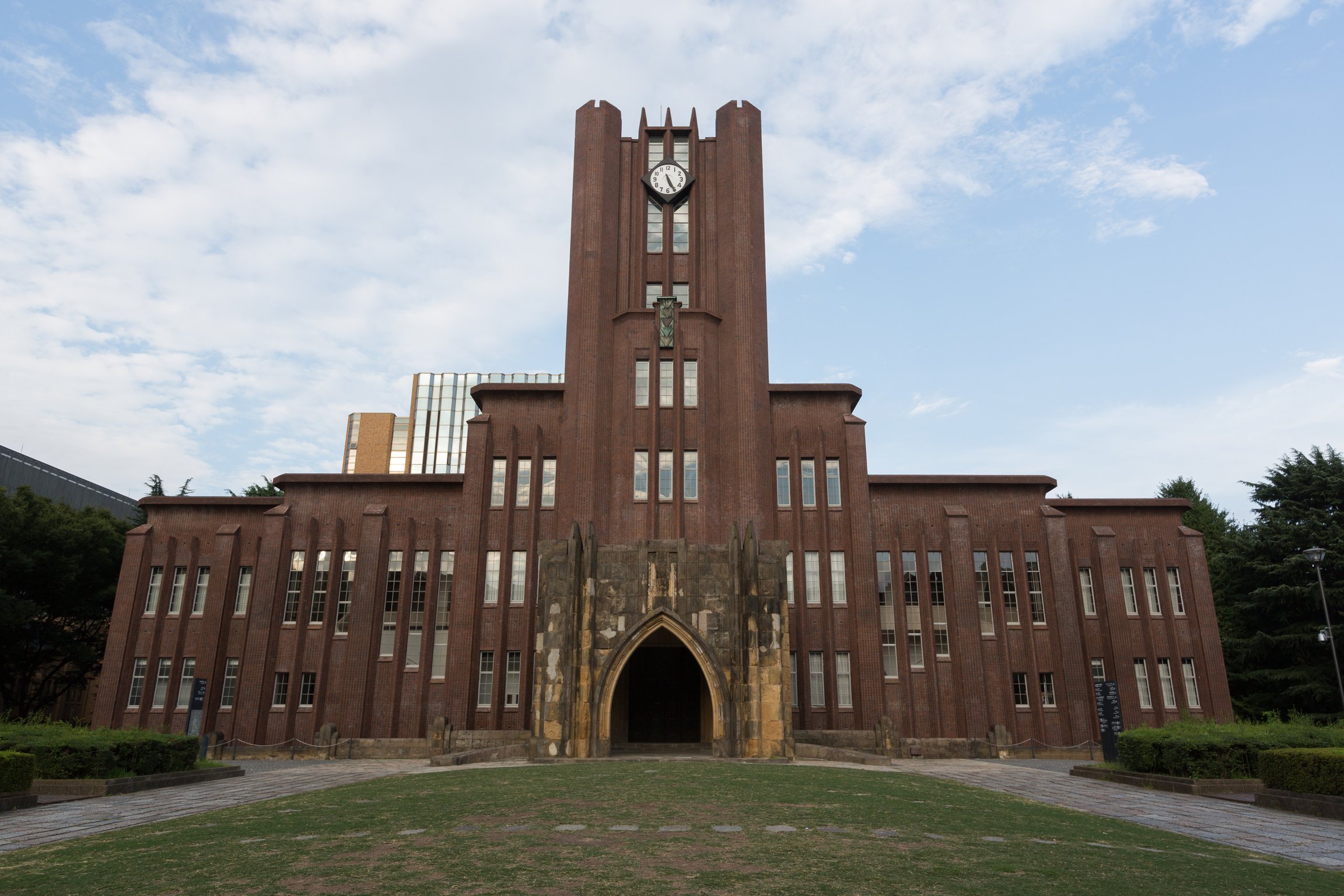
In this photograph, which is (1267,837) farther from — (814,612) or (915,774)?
(814,612)

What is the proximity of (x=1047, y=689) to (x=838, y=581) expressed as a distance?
34.1ft

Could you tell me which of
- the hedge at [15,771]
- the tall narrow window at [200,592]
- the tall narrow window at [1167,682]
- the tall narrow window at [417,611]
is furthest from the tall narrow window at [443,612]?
the tall narrow window at [1167,682]

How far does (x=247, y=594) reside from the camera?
37594 millimetres

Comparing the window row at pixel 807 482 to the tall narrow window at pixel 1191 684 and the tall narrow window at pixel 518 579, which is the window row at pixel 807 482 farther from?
the tall narrow window at pixel 1191 684

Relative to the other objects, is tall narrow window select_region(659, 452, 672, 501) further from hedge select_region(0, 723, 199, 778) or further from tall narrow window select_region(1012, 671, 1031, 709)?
hedge select_region(0, 723, 199, 778)

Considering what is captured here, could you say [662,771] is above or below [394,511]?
below

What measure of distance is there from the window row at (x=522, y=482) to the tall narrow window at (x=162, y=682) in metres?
15.9

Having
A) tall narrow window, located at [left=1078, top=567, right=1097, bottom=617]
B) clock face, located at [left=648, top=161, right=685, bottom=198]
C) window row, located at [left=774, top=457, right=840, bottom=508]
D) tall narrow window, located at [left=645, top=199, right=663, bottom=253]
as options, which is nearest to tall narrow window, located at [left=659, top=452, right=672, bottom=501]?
window row, located at [left=774, top=457, right=840, bottom=508]

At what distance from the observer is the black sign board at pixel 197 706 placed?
28406mm

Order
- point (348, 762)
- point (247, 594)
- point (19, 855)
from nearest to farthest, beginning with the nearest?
point (19, 855) < point (348, 762) < point (247, 594)

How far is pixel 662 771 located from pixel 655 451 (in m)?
16.1

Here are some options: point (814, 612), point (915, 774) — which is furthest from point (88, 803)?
point (814, 612)

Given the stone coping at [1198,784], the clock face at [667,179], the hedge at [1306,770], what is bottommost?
the stone coping at [1198,784]

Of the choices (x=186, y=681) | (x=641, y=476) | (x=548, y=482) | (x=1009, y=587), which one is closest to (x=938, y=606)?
(x=1009, y=587)
